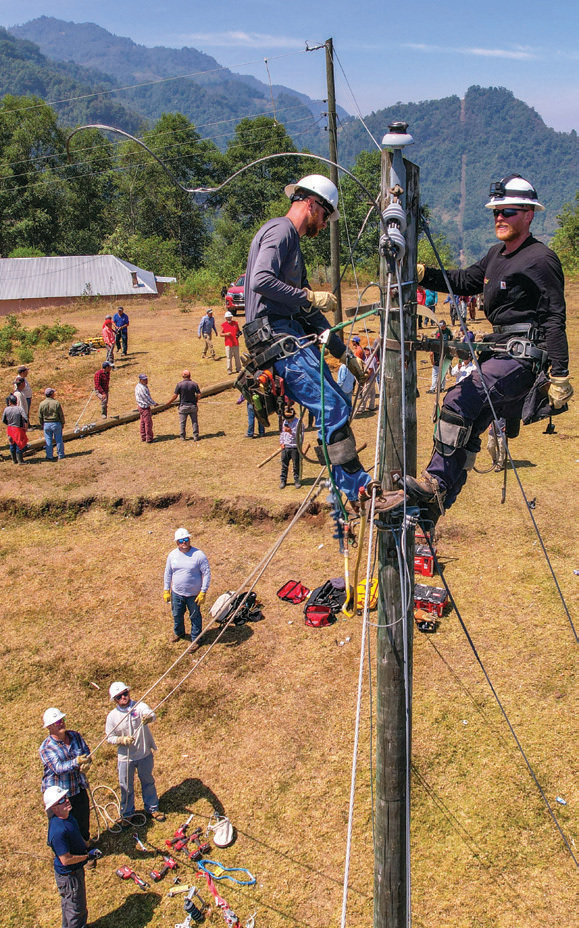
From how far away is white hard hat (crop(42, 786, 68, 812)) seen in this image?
657cm

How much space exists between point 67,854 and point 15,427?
518 inches

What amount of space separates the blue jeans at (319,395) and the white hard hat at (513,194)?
168 cm

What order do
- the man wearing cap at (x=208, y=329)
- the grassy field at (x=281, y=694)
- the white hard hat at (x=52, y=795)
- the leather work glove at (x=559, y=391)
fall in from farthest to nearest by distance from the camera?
the man wearing cap at (x=208, y=329) < the grassy field at (x=281, y=694) < the white hard hat at (x=52, y=795) < the leather work glove at (x=559, y=391)

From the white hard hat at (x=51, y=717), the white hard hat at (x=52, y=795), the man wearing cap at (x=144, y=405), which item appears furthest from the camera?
the man wearing cap at (x=144, y=405)

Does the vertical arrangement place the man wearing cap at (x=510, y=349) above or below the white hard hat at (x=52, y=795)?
above

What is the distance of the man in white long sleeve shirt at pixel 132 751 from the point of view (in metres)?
7.93

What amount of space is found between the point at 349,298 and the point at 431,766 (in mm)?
30994

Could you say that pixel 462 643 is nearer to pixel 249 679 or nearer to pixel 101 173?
pixel 249 679

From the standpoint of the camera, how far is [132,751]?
808 centimetres

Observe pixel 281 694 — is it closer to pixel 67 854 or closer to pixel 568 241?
pixel 67 854

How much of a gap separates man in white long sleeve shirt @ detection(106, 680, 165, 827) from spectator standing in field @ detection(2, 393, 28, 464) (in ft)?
38.0

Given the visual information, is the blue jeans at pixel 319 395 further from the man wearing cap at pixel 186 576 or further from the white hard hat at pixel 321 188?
the man wearing cap at pixel 186 576

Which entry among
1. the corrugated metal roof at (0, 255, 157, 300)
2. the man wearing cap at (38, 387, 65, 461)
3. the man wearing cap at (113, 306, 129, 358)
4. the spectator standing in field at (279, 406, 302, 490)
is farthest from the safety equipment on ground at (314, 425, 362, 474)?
the corrugated metal roof at (0, 255, 157, 300)

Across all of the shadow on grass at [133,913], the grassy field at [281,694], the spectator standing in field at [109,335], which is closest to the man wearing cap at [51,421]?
the grassy field at [281,694]
